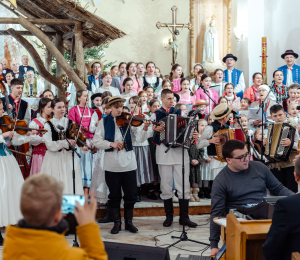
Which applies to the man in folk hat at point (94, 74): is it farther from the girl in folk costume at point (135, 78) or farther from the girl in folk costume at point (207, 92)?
the girl in folk costume at point (207, 92)

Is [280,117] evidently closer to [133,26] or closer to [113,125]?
[113,125]

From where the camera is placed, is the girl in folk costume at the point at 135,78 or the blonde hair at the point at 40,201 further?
the girl in folk costume at the point at 135,78

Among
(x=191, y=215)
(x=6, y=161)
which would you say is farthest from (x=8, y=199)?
(x=191, y=215)

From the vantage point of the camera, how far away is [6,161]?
4.29m

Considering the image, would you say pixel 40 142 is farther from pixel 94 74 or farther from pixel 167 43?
pixel 167 43

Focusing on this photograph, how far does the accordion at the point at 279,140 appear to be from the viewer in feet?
15.3

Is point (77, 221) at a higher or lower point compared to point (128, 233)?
higher

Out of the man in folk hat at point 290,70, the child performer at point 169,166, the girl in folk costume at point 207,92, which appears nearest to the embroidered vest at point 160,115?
the child performer at point 169,166

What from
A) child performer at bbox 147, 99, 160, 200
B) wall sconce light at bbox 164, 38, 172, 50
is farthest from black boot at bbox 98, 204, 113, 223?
wall sconce light at bbox 164, 38, 172, 50

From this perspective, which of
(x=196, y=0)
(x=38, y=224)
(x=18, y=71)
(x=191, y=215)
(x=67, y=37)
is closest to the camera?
(x=38, y=224)

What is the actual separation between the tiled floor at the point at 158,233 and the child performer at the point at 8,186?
36 cm

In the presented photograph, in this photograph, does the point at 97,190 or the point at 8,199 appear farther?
the point at 97,190

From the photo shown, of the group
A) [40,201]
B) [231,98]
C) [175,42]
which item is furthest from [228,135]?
[175,42]

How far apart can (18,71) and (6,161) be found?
5610 mm
